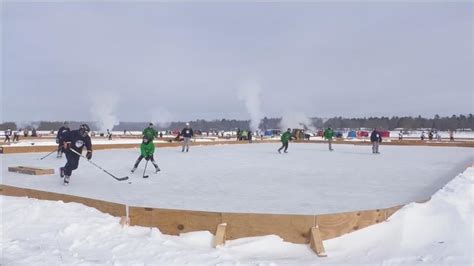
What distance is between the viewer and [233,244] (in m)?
5.61

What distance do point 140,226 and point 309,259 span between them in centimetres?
243

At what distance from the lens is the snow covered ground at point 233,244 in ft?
16.2

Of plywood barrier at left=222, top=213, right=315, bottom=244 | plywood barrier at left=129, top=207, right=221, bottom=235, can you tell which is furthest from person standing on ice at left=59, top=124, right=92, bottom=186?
plywood barrier at left=222, top=213, right=315, bottom=244

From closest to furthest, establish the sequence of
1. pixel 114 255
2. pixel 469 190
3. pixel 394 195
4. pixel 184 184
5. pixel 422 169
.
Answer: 1. pixel 114 255
2. pixel 469 190
3. pixel 394 195
4. pixel 184 184
5. pixel 422 169

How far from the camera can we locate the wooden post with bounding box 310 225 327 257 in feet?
17.3

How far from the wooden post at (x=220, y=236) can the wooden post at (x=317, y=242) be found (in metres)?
1.12

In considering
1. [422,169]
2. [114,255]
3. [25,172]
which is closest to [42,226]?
[114,255]

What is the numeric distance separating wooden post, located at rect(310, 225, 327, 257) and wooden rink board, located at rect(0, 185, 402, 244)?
0.29 ft

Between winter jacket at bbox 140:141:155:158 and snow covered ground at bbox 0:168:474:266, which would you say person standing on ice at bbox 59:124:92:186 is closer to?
winter jacket at bbox 140:141:155:158

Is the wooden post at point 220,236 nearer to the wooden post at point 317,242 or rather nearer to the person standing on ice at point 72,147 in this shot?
the wooden post at point 317,242

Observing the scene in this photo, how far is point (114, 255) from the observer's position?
515 centimetres

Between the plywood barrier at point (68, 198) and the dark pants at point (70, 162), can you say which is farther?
the dark pants at point (70, 162)

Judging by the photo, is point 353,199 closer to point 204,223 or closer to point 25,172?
point 204,223

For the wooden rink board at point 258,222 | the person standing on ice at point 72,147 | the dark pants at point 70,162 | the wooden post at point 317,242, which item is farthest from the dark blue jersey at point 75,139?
the wooden post at point 317,242
